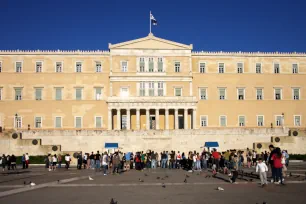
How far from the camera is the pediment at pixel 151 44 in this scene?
54.9 m

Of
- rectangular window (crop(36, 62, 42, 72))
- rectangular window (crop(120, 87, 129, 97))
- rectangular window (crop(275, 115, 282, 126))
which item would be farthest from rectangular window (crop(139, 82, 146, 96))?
rectangular window (crop(275, 115, 282, 126))

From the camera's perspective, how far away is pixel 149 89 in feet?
180

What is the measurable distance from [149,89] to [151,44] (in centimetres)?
627

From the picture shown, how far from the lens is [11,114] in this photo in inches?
2117

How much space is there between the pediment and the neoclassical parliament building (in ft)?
0.45

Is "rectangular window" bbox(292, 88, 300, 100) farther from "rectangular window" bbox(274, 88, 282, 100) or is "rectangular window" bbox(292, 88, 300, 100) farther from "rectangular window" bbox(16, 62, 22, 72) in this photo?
"rectangular window" bbox(16, 62, 22, 72)

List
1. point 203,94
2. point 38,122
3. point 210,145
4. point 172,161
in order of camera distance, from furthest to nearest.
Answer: point 203,94 < point 38,122 < point 210,145 < point 172,161

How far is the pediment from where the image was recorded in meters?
54.9

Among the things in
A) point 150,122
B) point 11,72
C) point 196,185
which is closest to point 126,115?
point 150,122

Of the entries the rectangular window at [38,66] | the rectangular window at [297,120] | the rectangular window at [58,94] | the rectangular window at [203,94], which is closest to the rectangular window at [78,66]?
the rectangular window at [58,94]

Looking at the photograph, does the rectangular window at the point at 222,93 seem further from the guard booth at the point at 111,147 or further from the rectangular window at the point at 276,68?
the guard booth at the point at 111,147

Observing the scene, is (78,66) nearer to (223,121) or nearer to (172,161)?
(223,121)

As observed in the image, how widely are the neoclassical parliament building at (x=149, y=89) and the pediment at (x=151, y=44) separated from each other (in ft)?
0.45

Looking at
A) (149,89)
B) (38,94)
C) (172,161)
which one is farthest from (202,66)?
(172,161)
